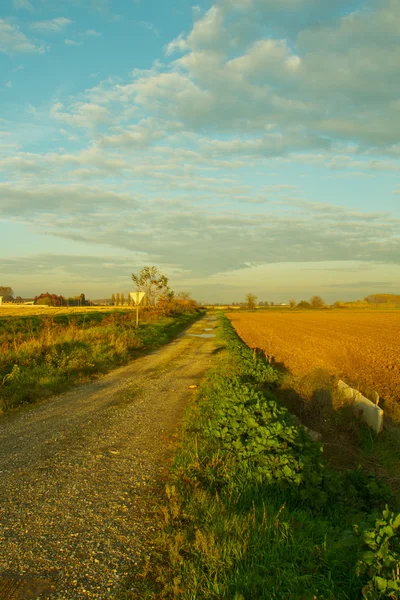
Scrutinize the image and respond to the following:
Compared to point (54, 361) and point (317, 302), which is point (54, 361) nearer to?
point (54, 361)

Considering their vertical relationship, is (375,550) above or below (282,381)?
above

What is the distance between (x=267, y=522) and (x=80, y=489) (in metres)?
2.39

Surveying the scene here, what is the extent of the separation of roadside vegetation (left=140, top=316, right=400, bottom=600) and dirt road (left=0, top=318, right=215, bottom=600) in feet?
1.28

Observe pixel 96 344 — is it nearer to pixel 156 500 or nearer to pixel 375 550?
pixel 156 500

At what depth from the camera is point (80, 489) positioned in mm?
4742

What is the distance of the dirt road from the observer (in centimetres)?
322

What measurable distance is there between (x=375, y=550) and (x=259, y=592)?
36.5 inches

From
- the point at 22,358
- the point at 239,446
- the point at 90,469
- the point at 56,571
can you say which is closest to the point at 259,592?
the point at 56,571

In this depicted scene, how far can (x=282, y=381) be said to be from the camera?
12.5 metres

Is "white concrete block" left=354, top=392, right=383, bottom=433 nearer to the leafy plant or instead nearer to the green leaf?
the leafy plant

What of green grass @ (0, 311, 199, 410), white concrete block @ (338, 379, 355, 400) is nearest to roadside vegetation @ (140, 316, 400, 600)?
white concrete block @ (338, 379, 355, 400)

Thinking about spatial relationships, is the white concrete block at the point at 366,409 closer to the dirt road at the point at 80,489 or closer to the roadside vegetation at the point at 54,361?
the dirt road at the point at 80,489

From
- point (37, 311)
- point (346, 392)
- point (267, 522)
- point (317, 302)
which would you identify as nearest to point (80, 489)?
point (267, 522)

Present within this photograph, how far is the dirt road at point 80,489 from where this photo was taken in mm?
3225
